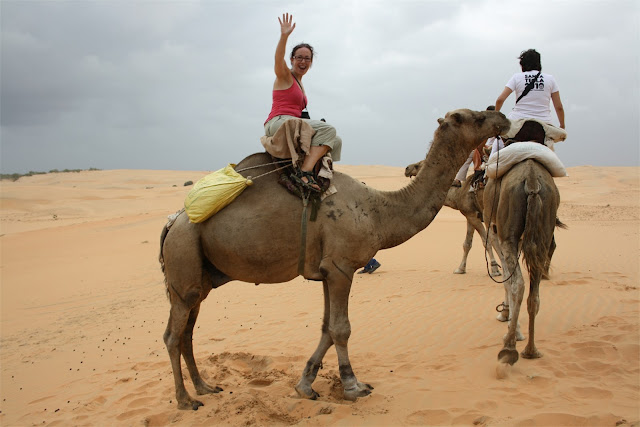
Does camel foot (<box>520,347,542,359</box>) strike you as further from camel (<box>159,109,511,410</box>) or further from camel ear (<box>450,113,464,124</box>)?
camel ear (<box>450,113,464,124</box>)

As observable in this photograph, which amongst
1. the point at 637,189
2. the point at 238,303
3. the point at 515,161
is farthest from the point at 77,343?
the point at 637,189

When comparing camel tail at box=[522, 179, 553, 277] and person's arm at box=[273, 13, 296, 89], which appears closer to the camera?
person's arm at box=[273, 13, 296, 89]

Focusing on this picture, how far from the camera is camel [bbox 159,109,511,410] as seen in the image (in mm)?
4914

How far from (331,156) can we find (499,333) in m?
4.10

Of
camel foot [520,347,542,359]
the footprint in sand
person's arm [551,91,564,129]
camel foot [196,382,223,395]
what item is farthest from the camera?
person's arm [551,91,564,129]

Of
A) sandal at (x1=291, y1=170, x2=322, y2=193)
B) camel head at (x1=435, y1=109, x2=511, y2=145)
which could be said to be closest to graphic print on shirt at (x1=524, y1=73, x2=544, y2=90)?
camel head at (x1=435, y1=109, x2=511, y2=145)

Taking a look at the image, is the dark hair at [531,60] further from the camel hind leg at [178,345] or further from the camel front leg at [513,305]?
the camel hind leg at [178,345]

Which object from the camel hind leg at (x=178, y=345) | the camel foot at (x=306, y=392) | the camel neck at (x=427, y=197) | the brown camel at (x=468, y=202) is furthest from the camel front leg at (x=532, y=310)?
the brown camel at (x=468, y=202)

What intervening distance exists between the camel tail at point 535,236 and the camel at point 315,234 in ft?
3.59

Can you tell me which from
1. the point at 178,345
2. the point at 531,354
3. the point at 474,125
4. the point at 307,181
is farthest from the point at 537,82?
the point at 178,345

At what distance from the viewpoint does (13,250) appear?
63.3ft

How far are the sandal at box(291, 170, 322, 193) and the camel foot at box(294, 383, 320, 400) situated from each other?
87.3 inches

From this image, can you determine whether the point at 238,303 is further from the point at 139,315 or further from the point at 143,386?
the point at 143,386

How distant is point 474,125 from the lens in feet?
16.7
